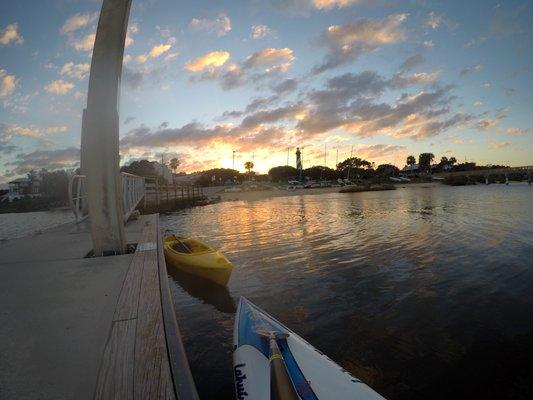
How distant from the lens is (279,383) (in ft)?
9.05

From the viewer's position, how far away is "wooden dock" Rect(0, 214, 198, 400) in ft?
9.39

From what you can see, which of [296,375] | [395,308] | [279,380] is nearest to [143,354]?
[279,380]

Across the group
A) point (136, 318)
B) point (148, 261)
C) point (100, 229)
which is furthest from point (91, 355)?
point (100, 229)

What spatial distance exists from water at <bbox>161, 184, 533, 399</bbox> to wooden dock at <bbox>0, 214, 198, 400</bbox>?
1.75m

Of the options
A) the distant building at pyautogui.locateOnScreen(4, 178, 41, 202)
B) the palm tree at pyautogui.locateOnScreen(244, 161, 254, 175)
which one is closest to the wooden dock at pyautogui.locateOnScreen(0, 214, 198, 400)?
the distant building at pyautogui.locateOnScreen(4, 178, 41, 202)

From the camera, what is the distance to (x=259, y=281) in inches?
399

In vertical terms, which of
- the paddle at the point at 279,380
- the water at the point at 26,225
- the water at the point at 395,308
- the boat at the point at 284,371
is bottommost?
the water at the point at 395,308

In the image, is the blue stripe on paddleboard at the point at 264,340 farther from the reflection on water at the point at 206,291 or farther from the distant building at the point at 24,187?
the distant building at the point at 24,187

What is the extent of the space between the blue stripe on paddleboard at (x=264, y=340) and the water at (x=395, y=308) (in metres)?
1.11

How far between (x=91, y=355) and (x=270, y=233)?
16.0 metres

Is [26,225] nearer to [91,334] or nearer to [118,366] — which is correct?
[91,334]

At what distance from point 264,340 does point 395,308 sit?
192 inches

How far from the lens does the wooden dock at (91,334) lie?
2.86 m

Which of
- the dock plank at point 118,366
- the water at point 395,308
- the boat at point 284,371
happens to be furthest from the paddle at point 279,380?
the water at point 395,308
